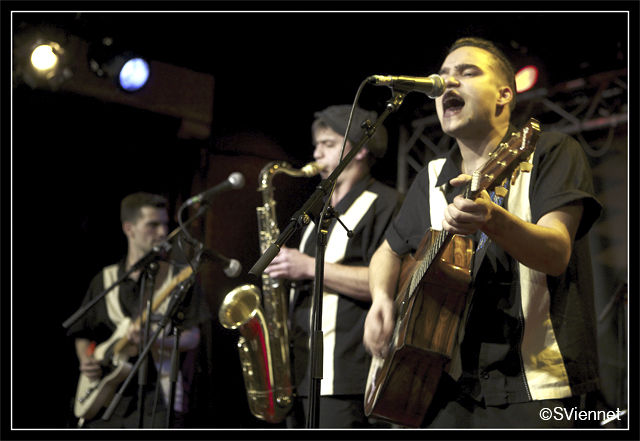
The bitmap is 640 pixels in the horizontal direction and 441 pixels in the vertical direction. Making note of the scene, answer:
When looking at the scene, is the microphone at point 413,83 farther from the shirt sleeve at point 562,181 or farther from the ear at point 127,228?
the ear at point 127,228

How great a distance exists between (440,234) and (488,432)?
27.4 inches

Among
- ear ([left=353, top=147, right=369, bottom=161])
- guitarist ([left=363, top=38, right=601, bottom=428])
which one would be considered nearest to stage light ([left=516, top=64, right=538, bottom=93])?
ear ([left=353, top=147, right=369, bottom=161])

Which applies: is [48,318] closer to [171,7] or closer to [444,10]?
[171,7]

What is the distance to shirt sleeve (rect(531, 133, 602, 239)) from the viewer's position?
2043mm

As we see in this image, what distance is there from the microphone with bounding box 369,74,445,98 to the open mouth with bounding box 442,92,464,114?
0.08 m

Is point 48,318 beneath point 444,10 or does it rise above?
beneath

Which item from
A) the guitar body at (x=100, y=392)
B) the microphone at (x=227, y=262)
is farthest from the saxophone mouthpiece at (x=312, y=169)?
the guitar body at (x=100, y=392)

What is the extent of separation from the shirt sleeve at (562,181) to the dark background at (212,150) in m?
2.22

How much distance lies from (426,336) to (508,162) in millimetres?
661

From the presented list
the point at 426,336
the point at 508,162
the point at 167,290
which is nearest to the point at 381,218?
the point at 426,336

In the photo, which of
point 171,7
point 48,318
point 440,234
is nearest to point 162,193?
point 48,318

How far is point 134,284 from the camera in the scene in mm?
4492

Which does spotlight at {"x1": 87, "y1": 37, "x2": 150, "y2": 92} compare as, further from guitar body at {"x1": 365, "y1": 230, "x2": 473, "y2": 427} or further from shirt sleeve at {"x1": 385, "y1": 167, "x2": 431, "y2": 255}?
guitar body at {"x1": 365, "y1": 230, "x2": 473, "y2": 427}

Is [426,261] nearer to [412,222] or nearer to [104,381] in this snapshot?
[412,222]
